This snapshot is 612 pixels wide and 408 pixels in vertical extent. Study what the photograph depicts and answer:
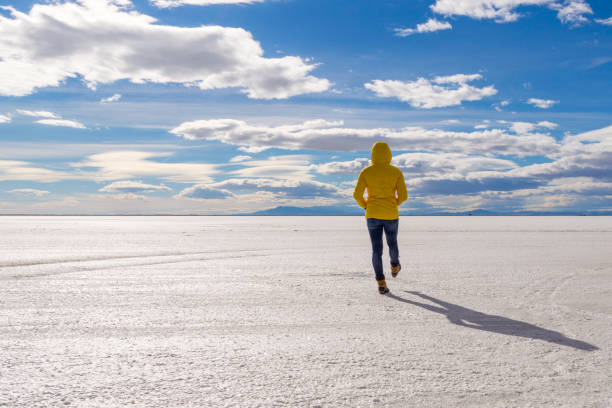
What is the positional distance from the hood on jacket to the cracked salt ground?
6.17 feet

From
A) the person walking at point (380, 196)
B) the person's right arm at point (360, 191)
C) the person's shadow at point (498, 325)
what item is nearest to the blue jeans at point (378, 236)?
the person walking at point (380, 196)

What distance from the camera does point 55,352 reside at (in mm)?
3689

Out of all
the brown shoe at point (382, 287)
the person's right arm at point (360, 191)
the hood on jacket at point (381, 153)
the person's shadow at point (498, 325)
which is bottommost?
the person's shadow at point (498, 325)

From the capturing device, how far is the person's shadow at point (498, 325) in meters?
4.03

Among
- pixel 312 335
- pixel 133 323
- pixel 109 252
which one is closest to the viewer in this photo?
pixel 312 335

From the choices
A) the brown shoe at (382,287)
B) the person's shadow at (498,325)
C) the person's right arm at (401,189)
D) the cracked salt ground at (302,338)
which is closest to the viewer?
the cracked salt ground at (302,338)

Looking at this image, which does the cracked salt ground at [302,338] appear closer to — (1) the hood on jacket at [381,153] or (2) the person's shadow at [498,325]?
(2) the person's shadow at [498,325]

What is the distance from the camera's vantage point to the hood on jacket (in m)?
6.72

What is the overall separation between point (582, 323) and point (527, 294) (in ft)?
5.10

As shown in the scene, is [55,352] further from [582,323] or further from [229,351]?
[582,323]

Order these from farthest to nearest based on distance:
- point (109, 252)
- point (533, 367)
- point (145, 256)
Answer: point (109, 252)
point (145, 256)
point (533, 367)

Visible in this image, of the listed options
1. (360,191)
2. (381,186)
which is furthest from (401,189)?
(360,191)

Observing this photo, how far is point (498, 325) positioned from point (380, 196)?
253 centimetres

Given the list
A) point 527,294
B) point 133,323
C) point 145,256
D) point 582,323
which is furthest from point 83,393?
point 145,256
